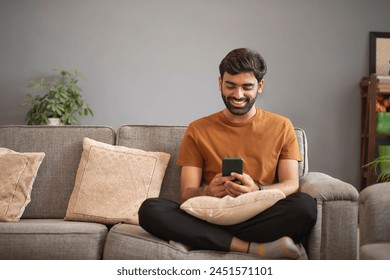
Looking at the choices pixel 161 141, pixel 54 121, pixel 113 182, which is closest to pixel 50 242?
pixel 113 182

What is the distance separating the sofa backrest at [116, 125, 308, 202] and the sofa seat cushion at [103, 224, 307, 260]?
50 centimetres

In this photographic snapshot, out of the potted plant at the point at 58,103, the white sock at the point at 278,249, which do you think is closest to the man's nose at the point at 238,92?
the white sock at the point at 278,249

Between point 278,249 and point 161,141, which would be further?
point 161,141

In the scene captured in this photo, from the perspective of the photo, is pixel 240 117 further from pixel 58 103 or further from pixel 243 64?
pixel 58 103

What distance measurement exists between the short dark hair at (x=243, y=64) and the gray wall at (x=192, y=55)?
2.32 metres

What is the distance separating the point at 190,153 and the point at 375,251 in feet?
3.01

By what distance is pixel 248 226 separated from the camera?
72.0 inches

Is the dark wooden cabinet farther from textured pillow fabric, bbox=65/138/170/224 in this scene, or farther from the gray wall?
textured pillow fabric, bbox=65/138/170/224

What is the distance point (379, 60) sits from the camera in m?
4.51

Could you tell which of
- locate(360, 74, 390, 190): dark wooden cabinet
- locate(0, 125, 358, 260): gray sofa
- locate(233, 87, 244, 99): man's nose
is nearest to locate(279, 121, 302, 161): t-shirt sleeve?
locate(0, 125, 358, 260): gray sofa

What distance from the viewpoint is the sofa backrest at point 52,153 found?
240cm

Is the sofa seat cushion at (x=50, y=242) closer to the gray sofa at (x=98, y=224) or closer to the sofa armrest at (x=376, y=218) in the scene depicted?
the gray sofa at (x=98, y=224)

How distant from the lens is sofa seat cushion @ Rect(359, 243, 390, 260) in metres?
1.52
